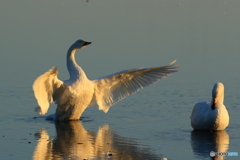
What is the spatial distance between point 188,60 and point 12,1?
1375cm

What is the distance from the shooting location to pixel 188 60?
19.2m

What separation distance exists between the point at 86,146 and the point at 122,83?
143 inches

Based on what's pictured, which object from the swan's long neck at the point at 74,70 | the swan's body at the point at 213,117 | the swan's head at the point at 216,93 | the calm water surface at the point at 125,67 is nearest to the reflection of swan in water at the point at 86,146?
the calm water surface at the point at 125,67

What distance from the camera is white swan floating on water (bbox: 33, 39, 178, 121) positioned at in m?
12.3

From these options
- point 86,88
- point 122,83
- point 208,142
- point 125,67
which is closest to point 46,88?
point 86,88

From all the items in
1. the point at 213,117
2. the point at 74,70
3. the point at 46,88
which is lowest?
the point at 213,117

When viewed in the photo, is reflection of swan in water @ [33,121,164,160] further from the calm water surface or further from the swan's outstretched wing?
the swan's outstretched wing

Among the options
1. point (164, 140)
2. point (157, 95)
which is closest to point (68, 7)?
point (157, 95)

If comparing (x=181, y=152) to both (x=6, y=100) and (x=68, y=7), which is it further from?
(x=68, y=7)

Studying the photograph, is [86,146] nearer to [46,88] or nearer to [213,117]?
[46,88]

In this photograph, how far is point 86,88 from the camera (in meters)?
12.9

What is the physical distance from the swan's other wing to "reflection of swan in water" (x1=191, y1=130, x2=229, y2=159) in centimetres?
302

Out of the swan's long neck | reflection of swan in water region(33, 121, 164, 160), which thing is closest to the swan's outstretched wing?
the swan's long neck

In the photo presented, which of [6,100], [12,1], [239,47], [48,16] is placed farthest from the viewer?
[12,1]
